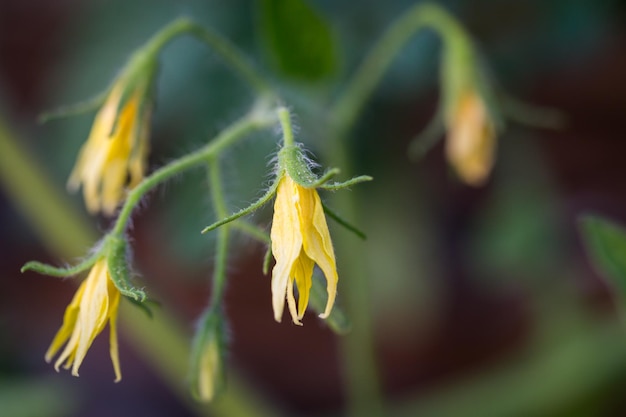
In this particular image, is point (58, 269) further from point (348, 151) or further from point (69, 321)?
point (348, 151)

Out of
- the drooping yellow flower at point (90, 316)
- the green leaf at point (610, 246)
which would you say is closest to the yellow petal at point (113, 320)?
the drooping yellow flower at point (90, 316)

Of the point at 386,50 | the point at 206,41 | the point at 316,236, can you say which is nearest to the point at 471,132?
the point at 386,50

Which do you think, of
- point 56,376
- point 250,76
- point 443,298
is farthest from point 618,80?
point 56,376

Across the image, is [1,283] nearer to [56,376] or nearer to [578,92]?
[56,376]

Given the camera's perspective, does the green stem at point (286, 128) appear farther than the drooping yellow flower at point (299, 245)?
Yes

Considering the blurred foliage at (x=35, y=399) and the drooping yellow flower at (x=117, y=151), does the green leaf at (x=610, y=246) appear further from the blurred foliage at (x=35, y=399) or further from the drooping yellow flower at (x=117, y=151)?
the blurred foliage at (x=35, y=399)
